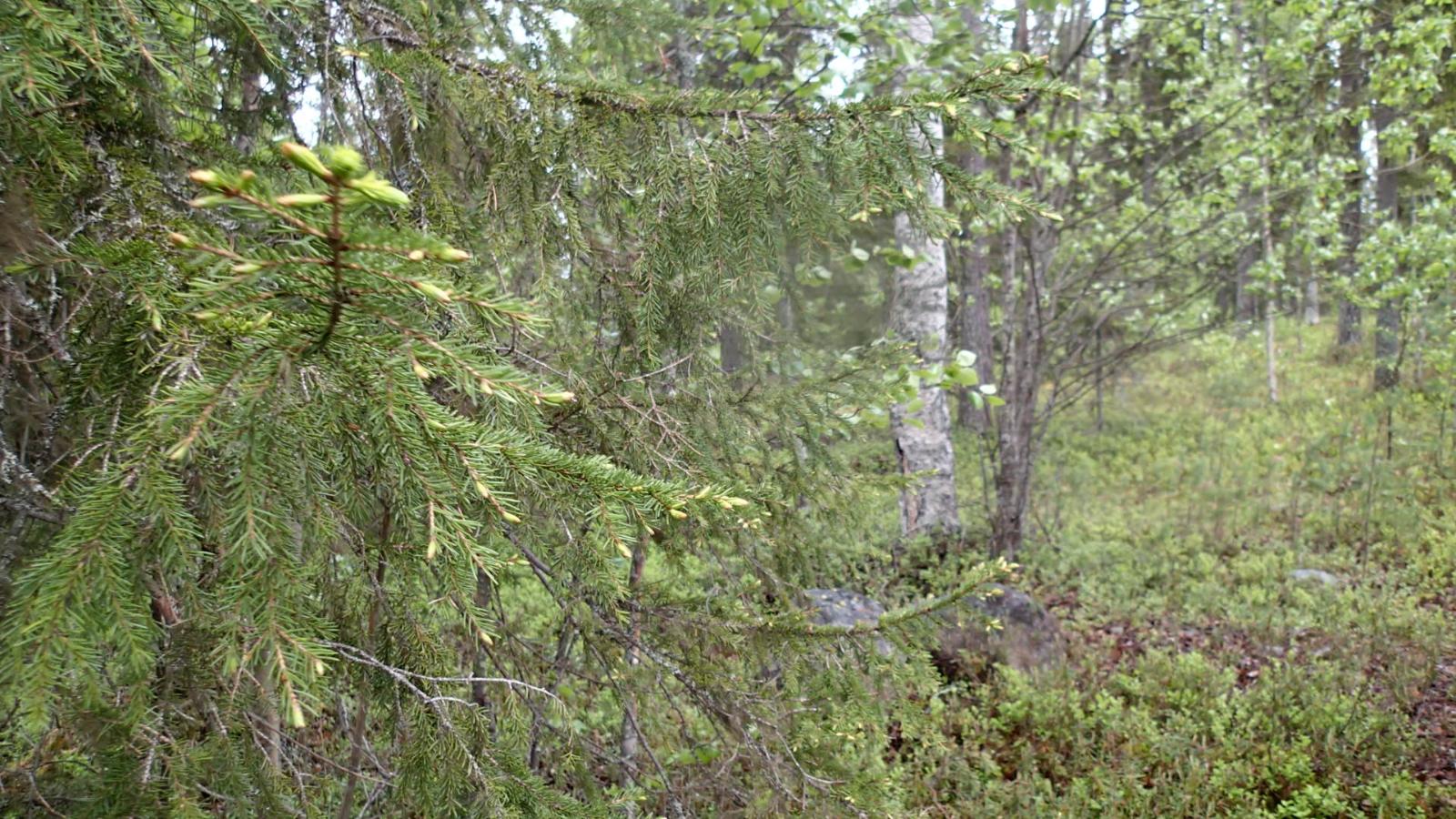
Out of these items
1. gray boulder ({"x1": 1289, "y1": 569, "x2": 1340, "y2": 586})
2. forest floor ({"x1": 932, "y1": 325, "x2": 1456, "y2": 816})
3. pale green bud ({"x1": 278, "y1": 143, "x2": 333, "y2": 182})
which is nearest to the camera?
pale green bud ({"x1": 278, "y1": 143, "x2": 333, "y2": 182})

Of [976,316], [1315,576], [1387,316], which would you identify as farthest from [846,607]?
[1387,316]

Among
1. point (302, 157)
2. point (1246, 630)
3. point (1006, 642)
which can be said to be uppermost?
point (302, 157)

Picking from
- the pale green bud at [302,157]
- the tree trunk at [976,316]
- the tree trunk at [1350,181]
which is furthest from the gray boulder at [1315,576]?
the pale green bud at [302,157]

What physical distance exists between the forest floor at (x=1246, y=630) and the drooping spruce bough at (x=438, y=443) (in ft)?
6.98

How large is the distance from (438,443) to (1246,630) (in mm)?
6765

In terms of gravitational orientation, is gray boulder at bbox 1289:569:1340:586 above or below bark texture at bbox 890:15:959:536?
below

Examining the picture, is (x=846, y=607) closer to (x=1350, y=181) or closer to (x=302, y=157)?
(x=302, y=157)

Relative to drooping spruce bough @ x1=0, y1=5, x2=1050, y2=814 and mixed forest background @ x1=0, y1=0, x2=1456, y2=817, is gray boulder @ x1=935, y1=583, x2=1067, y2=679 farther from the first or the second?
drooping spruce bough @ x1=0, y1=5, x2=1050, y2=814

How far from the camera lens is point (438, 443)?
120cm

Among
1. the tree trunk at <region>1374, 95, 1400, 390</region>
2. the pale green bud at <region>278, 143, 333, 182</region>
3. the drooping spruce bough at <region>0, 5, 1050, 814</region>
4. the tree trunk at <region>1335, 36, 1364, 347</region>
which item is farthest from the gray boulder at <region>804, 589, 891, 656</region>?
the tree trunk at <region>1374, 95, 1400, 390</region>

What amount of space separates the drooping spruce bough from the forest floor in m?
2.13

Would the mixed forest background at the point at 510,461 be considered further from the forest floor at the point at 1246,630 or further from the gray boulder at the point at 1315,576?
the gray boulder at the point at 1315,576

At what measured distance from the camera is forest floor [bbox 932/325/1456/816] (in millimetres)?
4262

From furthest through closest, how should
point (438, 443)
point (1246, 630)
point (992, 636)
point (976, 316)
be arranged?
point (976, 316), point (1246, 630), point (992, 636), point (438, 443)
